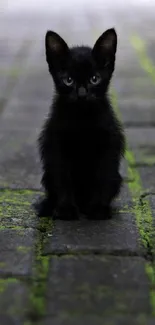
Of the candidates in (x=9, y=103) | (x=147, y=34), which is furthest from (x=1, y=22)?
(x=9, y=103)

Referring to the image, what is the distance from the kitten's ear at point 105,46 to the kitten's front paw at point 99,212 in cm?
76

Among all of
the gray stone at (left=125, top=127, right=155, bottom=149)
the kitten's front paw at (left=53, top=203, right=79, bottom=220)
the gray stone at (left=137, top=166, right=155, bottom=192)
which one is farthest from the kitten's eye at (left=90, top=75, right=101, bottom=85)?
the gray stone at (left=125, top=127, right=155, bottom=149)

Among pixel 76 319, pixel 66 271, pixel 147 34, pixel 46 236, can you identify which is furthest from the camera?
pixel 147 34

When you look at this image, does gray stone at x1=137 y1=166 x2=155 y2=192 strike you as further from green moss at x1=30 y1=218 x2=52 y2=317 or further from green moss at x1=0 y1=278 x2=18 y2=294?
green moss at x1=0 y1=278 x2=18 y2=294

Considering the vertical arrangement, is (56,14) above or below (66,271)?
above

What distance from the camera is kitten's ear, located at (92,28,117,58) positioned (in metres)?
3.04

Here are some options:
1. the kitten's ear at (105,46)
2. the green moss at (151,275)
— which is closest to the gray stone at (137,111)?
the kitten's ear at (105,46)

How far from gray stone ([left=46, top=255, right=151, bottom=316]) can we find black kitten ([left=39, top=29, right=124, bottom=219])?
0.57 metres

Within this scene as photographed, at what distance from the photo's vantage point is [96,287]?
7.48 feet

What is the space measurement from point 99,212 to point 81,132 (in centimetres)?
42

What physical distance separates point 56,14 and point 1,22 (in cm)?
192

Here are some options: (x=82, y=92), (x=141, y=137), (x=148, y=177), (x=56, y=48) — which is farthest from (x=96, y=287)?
(x=141, y=137)

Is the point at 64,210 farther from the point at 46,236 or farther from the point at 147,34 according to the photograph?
the point at 147,34

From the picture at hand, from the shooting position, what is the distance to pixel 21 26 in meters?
12.1
